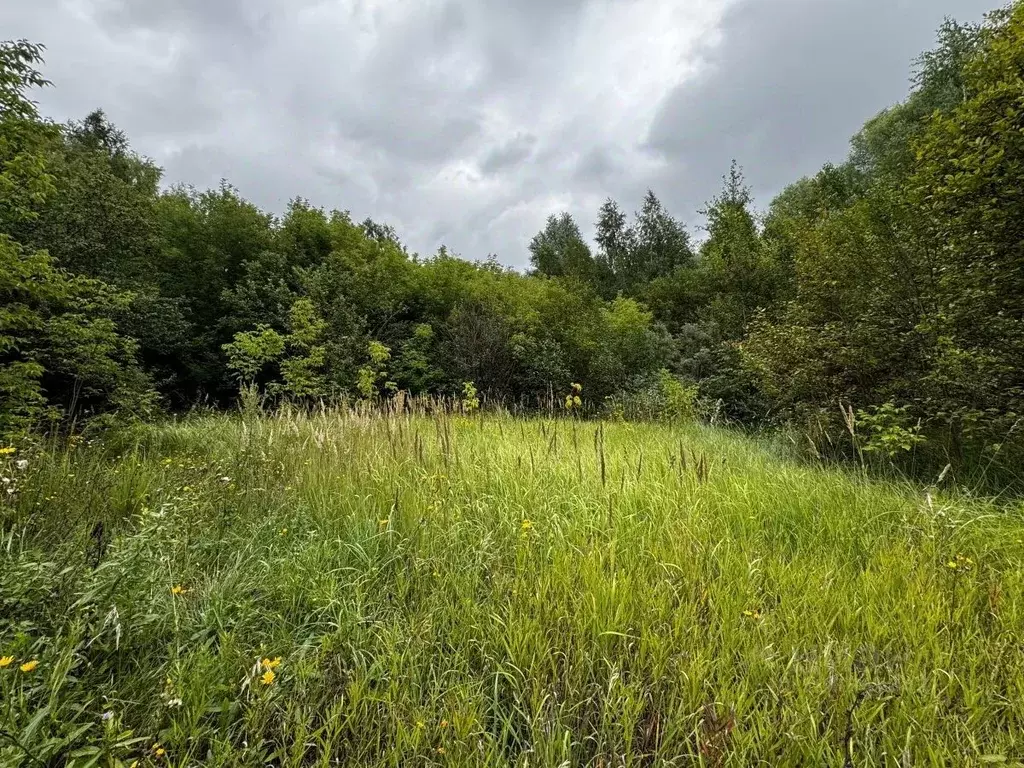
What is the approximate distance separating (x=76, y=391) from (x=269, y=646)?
305 inches

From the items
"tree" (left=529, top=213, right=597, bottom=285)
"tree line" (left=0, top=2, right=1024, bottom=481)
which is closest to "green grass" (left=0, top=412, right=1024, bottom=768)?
"tree line" (left=0, top=2, right=1024, bottom=481)

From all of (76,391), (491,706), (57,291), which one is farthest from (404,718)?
(76,391)

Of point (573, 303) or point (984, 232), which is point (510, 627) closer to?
point (984, 232)

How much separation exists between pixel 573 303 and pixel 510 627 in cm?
1199

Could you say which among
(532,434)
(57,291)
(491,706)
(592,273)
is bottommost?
(491,706)

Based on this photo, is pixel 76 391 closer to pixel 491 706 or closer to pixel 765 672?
pixel 491 706

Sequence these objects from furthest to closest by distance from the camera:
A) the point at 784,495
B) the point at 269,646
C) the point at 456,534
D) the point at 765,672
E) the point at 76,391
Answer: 1. the point at 76,391
2. the point at 784,495
3. the point at 456,534
4. the point at 269,646
5. the point at 765,672

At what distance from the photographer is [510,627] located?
5.39ft

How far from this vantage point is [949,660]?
149 cm

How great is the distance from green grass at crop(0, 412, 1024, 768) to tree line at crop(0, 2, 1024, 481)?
2.46 metres

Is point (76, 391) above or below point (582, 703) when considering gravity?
above

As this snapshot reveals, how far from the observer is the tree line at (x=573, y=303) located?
392 centimetres

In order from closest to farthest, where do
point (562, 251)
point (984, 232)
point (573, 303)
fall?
point (984, 232) < point (573, 303) < point (562, 251)

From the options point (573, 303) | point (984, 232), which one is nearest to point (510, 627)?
point (984, 232)
